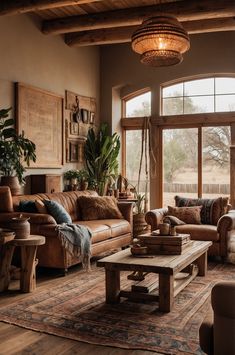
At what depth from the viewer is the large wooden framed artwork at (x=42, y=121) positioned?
20.7ft

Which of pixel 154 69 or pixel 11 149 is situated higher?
pixel 154 69

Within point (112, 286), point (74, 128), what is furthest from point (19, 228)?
point (74, 128)

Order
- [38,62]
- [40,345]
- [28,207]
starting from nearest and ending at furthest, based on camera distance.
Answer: [40,345], [28,207], [38,62]

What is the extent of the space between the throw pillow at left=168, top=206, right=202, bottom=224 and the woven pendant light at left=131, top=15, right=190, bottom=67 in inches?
103

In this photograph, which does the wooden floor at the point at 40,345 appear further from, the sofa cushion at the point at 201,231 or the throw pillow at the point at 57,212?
the sofa cushion at the point at 201,231

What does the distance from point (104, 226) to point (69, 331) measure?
8.32 ft

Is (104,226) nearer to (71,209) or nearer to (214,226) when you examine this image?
(71,209)

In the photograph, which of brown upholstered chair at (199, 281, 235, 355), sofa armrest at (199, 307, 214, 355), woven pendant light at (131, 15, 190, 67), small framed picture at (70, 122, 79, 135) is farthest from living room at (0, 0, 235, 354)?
brown upholstered chair at (199, 281, 235, 355)

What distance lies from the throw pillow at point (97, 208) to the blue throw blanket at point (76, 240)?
1156 mm

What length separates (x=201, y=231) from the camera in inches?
224

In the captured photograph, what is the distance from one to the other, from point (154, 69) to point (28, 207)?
418 cm

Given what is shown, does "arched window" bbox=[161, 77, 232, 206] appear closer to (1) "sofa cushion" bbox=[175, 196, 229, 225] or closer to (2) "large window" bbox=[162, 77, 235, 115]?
(2) "large window" bbox=[162, 77, 235, 115]

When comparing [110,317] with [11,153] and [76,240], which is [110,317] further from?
[11,153]

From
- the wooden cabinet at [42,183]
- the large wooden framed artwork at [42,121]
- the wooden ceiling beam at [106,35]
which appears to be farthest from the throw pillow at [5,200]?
the wooden ceiling beam at [106,35]
